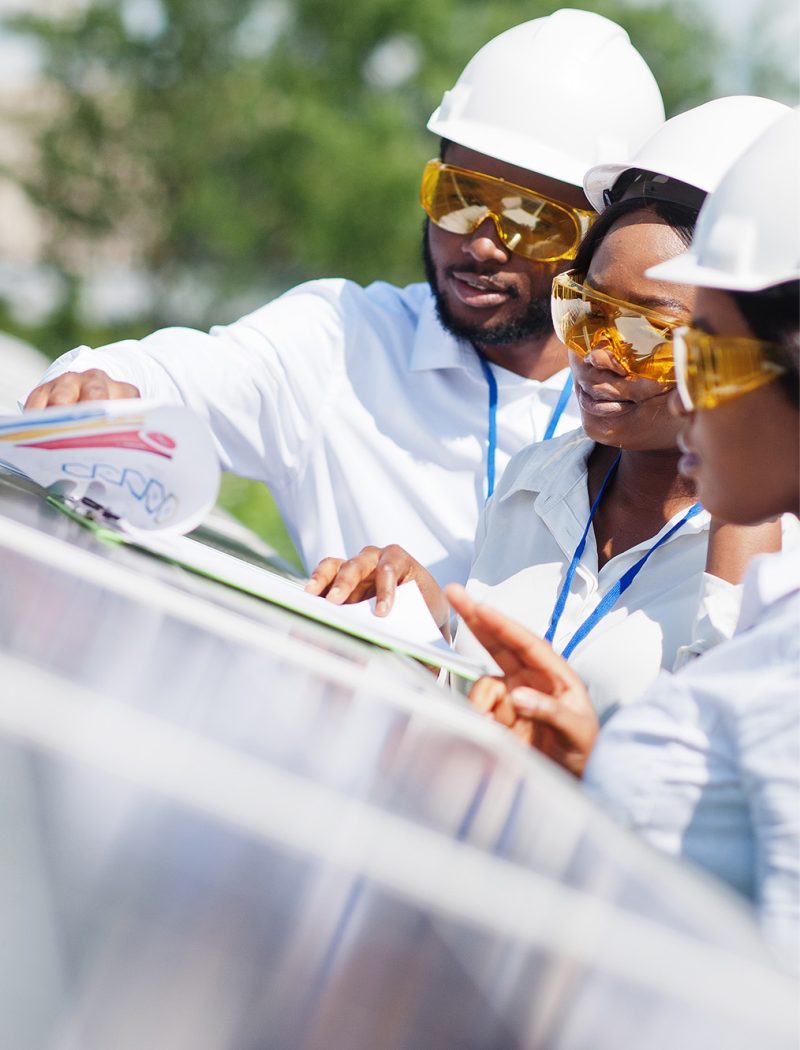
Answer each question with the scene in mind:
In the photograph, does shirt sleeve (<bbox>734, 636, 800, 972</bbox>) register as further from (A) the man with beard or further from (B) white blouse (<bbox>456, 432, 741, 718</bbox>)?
(A) the man with beard

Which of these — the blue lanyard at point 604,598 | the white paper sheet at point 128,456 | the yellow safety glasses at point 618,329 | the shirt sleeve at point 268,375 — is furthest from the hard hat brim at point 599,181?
the white paper sheet at point 128,456

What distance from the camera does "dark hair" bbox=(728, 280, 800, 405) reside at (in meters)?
1.49

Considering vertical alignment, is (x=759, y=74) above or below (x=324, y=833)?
above

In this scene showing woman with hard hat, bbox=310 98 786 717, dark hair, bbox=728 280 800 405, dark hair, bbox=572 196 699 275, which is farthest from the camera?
dark hair, bbox=572 196 699 275

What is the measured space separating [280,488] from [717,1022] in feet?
8.81

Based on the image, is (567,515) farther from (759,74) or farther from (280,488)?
(759,74)

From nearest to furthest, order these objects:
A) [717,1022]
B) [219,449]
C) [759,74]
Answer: [717,1022]
[219,449]
[759,74]

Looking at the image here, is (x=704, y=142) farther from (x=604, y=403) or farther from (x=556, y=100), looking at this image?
(x=556, y=100)

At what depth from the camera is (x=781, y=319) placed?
152 cm

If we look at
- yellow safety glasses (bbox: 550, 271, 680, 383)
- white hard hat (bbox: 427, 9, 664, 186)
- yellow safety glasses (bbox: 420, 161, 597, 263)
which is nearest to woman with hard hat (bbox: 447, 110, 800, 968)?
yellow safety glasses (bbox: 550, 271, 680, 383)

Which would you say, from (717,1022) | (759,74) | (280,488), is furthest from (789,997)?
(759,74)

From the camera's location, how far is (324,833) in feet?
3.81

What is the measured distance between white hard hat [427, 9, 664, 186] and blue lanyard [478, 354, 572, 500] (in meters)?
0.51

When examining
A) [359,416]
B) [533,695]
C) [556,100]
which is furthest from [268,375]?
[533,695]
